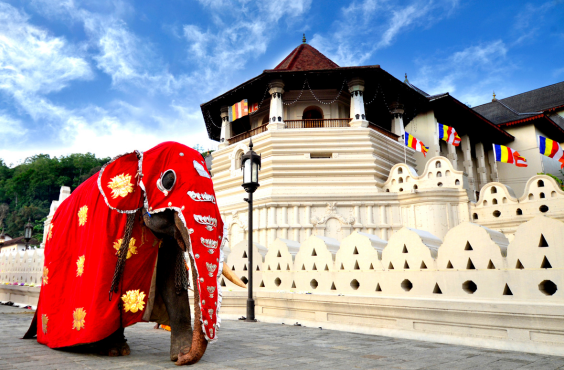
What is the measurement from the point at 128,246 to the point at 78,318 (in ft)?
3.10

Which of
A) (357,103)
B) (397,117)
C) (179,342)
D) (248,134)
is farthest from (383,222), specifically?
(179,342)

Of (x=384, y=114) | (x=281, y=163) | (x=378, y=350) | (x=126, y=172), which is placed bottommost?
(x=378, y=350)

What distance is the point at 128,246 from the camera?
4.55m

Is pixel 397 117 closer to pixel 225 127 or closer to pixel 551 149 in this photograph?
pixel 551 149

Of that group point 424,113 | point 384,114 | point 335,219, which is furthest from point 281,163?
point 424,113

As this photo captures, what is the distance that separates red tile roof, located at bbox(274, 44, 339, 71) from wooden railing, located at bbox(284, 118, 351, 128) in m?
3.06

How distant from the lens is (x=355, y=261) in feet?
21.3

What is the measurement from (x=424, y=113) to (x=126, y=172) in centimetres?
2181

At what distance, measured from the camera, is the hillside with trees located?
6594 centimetres

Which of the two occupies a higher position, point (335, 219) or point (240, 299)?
point (335, 219)

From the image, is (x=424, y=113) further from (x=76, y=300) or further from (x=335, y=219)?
(x=76, y=300)

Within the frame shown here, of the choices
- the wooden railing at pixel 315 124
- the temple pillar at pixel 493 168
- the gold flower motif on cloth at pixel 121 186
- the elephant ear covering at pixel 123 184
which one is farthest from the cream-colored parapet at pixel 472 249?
the temple pillar at pixel 493 168

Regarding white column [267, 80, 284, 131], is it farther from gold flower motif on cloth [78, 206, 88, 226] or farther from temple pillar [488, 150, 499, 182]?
temple pillar [488, 150, 499, 182]

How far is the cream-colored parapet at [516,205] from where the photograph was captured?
45.5ft
